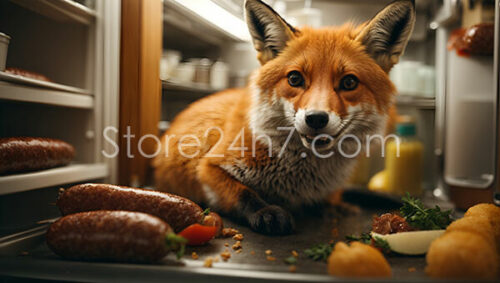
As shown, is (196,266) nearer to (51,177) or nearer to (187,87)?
(51,177)

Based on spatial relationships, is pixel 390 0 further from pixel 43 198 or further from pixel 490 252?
pixel 43 198

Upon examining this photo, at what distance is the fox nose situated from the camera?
775mm

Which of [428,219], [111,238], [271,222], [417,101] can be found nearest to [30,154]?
[111,238]

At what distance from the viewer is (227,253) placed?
0.73m

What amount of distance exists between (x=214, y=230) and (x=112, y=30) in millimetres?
816

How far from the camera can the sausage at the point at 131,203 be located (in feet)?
2.51

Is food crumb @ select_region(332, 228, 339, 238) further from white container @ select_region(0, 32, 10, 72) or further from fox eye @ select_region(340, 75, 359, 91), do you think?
white container @ select_region(0, 32, 10, 72)

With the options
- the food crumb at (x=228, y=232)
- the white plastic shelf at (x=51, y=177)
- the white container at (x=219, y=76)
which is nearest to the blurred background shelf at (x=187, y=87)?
the white container at (x=219, y=76)

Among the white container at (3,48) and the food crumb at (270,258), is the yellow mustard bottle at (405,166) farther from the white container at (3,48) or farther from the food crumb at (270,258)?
the white container at (3,48)

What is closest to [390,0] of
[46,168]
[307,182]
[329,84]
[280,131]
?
[329,84]

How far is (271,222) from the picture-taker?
880 millimetres

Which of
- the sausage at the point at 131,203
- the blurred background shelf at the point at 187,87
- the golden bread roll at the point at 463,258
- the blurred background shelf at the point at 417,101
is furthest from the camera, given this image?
the blurred background shelf at the point at 417,101

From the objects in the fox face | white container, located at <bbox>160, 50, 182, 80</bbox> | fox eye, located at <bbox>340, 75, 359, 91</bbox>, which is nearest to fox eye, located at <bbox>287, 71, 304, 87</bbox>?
the fox face

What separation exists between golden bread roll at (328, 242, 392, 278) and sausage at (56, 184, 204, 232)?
1.14ft
